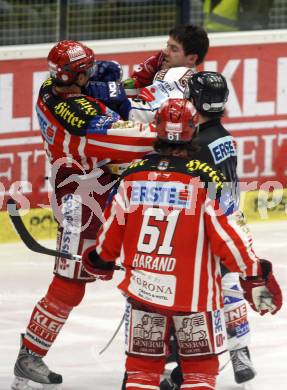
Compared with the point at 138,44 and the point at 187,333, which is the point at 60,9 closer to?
the point at 138,44

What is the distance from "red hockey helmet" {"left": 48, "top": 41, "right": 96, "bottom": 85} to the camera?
5.51m

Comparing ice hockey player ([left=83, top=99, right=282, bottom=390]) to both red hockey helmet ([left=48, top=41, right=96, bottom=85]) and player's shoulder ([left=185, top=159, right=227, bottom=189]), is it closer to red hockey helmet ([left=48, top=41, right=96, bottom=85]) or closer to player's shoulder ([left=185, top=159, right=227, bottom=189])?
player's shoulder ([left=185, top=159, right=227, bottom=189])

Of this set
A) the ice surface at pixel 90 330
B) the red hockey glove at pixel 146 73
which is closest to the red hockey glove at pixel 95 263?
the ice surface at pixel 90 330

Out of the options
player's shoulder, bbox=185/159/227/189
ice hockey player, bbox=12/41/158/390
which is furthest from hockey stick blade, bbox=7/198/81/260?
player's shoulder, bbox=185/159/227/189

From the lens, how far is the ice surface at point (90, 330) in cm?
594

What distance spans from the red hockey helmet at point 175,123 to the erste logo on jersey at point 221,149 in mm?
513

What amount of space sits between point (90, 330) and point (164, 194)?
2150 mm

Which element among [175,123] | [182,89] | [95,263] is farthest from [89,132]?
[175,123]

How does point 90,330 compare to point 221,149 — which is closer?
point 221,149

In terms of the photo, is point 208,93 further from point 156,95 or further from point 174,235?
point 174,235

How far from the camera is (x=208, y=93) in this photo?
5246mm

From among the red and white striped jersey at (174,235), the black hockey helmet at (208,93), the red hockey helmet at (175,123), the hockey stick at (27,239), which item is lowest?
→ the hockey stick at (27,239)

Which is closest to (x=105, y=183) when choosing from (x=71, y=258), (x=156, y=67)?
(x=71, y=258)

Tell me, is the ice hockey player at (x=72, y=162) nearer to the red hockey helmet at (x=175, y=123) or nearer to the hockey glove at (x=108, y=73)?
the hockey glove at (x=108, y=73)
